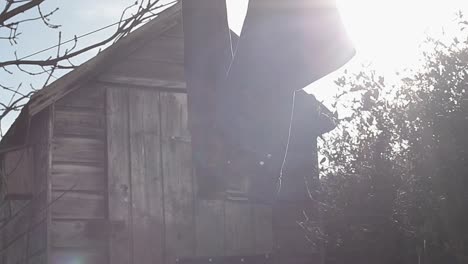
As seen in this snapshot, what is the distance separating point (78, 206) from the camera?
7.61 metres

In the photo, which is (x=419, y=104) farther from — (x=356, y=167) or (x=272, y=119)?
(x=272, y=119)

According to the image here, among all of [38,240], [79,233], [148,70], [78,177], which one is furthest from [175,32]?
[38,240]

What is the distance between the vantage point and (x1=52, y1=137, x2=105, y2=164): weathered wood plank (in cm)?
767

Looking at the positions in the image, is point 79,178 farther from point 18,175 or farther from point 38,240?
point 38,240

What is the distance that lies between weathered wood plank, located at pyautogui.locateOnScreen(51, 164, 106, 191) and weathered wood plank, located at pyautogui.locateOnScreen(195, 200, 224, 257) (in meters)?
1.25

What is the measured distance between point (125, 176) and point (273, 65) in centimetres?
614

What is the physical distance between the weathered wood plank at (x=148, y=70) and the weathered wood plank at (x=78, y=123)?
64 centimetres

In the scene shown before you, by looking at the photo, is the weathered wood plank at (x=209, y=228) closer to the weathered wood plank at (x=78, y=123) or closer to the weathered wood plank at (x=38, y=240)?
the weathered wood plank at (x=78, y=123)

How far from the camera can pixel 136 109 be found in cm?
821

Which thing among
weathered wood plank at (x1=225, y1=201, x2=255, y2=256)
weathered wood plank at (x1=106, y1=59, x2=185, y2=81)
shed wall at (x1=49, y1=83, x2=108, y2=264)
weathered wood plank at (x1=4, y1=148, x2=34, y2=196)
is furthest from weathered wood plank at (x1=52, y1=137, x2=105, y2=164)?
weathered wood plank at (x1=225, y1=201, x2=255, y2=256)

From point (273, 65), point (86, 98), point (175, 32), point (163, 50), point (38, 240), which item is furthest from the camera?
point (175, 32)

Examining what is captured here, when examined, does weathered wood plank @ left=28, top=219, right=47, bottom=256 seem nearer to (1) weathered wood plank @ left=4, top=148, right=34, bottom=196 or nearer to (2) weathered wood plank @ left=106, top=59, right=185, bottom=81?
(1) weathered wood plank @ left=4, top=148, right=34, bottom=196

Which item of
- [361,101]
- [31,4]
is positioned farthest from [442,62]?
[31,4]

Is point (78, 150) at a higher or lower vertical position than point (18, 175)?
higher
